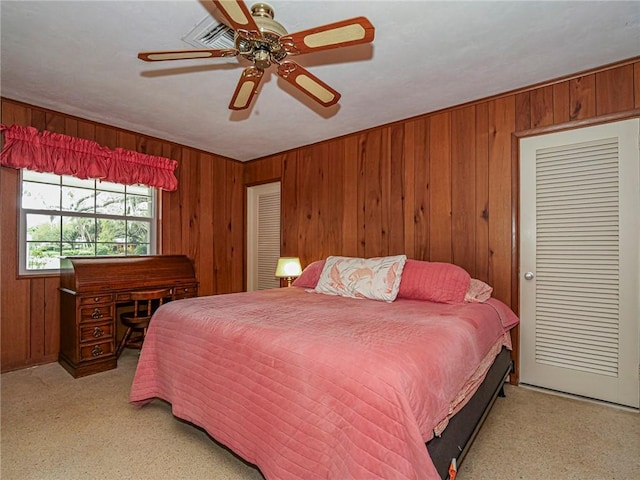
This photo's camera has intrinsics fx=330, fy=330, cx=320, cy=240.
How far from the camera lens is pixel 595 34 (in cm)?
194

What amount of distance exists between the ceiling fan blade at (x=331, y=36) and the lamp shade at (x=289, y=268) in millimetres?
2514

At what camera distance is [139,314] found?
10.4 feet

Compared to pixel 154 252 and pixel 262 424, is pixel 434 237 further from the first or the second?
pixel 154 252

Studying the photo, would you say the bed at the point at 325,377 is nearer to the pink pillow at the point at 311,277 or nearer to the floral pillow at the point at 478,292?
the floral pillow at the point at 478,292

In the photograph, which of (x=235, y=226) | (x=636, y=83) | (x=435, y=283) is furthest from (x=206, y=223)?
(x=636, y=83)

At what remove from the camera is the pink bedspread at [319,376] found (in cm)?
108

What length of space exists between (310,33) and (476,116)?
1976 millimetres

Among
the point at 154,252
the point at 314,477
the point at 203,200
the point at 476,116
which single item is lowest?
the point at 314,477

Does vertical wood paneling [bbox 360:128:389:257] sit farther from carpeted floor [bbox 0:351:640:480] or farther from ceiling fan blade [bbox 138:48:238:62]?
ceiling fan blade [bbox 138:48:238:62]

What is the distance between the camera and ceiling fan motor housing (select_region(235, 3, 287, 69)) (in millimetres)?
1496

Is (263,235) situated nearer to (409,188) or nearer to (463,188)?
(409,188)

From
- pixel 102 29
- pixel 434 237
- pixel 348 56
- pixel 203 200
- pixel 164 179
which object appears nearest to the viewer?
pixel 102 29

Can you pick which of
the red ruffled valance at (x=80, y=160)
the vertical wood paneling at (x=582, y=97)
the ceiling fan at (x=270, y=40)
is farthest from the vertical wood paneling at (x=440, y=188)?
the red ruffled valance at (x=80, y=160)

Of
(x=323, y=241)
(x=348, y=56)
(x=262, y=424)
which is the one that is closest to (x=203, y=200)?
(x=323, y=241)
